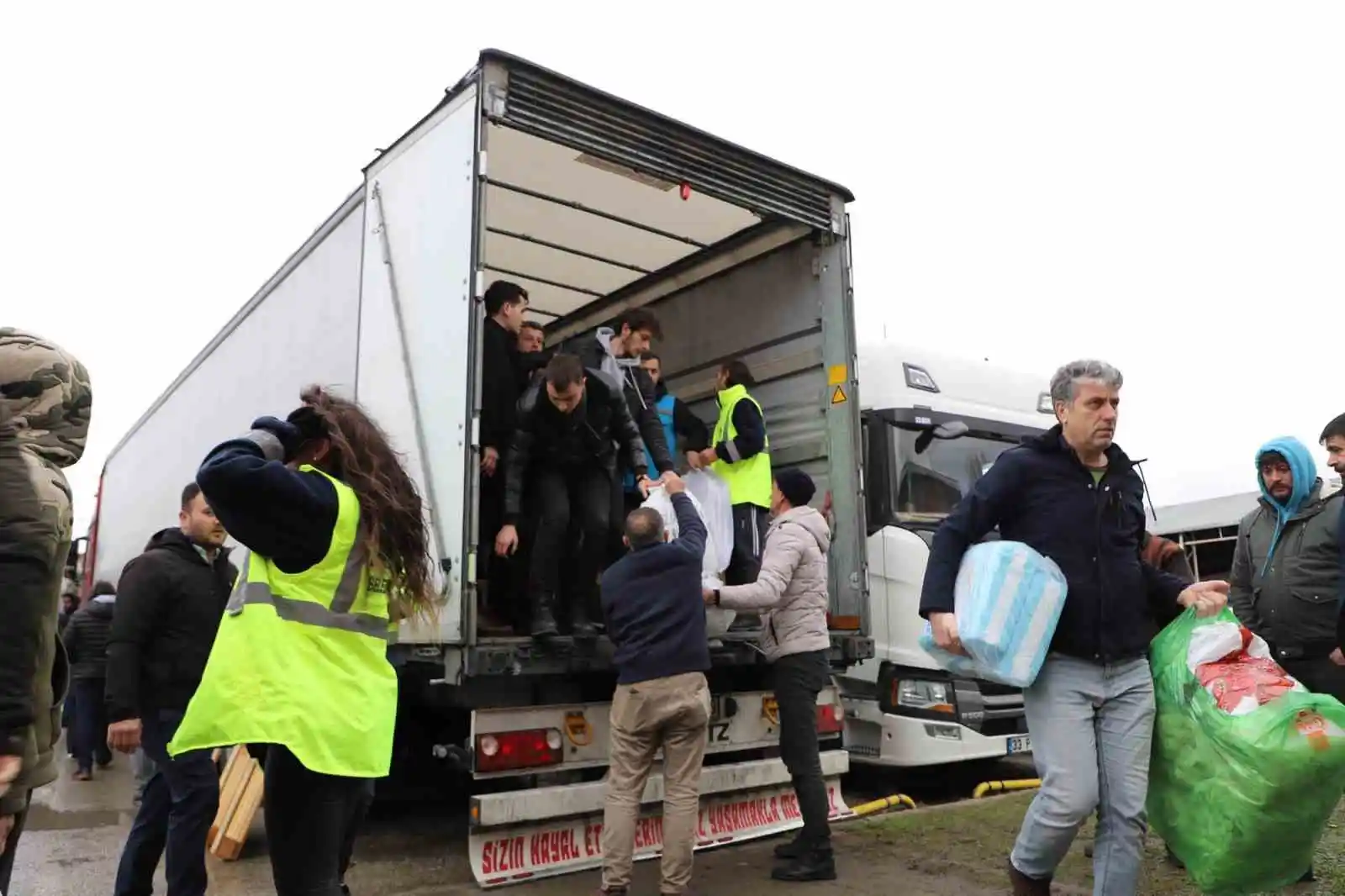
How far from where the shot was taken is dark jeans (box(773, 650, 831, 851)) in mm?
4477

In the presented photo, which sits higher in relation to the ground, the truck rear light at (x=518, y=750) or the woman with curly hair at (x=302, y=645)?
the woman with curly hair at (x=302, y=645)

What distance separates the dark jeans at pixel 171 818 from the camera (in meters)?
3.49

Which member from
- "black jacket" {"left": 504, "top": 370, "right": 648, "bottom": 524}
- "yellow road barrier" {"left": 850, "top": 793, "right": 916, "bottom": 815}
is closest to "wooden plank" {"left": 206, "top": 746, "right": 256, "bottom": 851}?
"black jacket" {"left": 504, "top": 370, "right": 648, "bottom": 524}

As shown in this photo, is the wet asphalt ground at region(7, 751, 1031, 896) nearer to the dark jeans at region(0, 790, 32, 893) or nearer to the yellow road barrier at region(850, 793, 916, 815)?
the yellow road barrier at region(850, 793, 916, 815)

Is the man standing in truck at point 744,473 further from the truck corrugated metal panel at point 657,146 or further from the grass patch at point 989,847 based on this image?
the grass patch at point 989,847

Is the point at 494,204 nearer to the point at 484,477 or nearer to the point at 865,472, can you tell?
the point at 484,477

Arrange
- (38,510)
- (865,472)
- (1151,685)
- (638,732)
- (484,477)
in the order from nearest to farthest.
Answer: (38,510) < (1151,685) < (638,732) < (484,477) < (865,472)

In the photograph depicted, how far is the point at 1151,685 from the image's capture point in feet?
10.3

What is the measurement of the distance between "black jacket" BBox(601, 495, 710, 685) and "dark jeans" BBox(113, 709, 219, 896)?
1.60 metres

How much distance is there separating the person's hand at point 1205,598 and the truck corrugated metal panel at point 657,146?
9.54 ft

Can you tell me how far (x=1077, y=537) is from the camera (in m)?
3.19

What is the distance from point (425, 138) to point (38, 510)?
9.81 ft

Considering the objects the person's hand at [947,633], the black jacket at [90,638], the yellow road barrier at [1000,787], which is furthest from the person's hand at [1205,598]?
the black jacket at [90,638]

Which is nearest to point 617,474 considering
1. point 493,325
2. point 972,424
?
point 493,325
